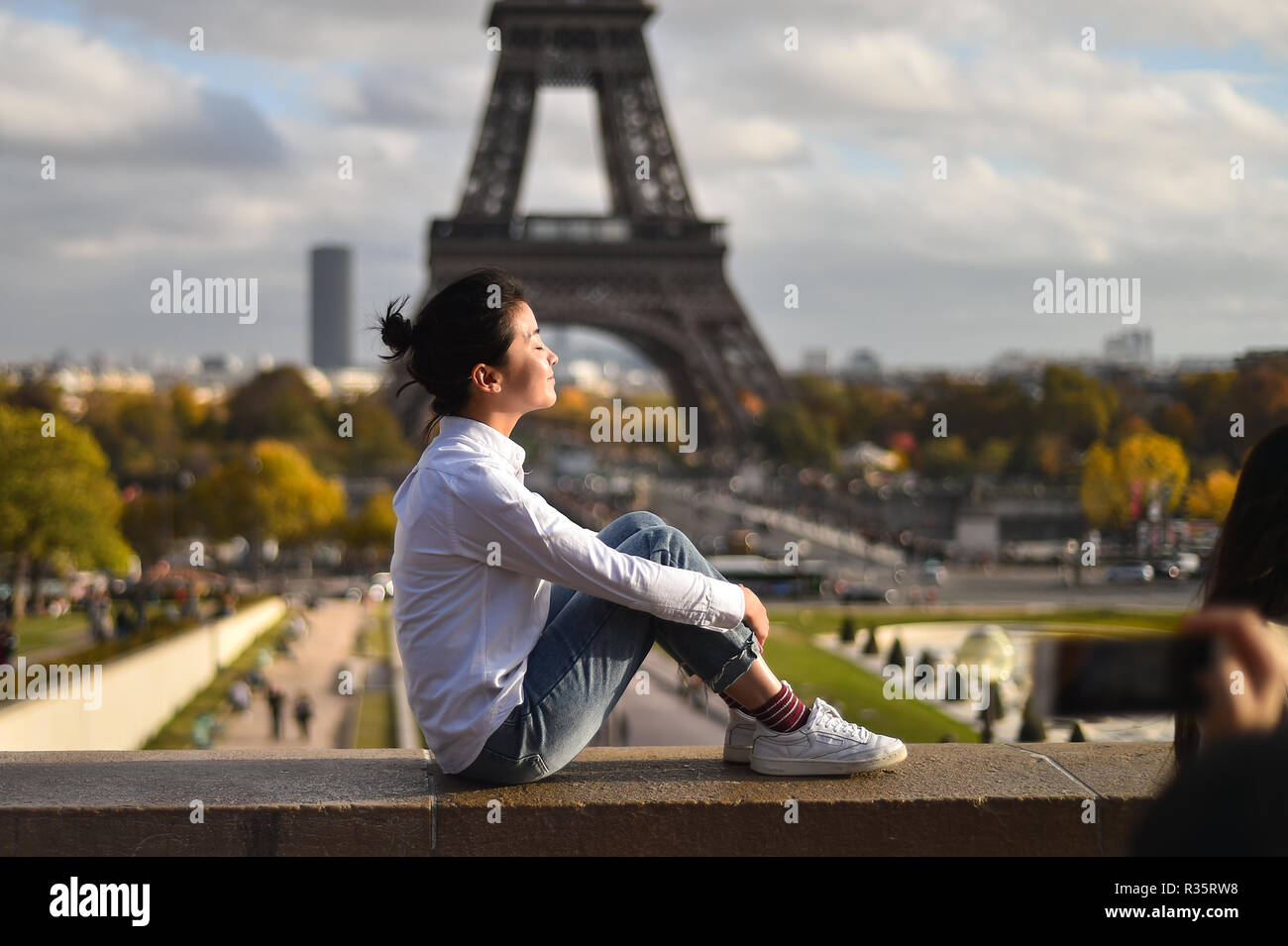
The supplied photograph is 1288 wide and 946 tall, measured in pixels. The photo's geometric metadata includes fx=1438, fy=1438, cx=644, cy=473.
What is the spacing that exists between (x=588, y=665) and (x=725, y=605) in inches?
14.5

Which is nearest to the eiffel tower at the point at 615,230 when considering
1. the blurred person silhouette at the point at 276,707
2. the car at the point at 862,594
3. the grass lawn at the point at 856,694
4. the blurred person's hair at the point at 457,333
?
the car at the point at 862,594

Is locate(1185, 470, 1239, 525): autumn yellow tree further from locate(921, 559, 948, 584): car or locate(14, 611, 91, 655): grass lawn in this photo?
locate(14, 611, 91, 655): grass lawn

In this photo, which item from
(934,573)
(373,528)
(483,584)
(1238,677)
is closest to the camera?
(1238,677)

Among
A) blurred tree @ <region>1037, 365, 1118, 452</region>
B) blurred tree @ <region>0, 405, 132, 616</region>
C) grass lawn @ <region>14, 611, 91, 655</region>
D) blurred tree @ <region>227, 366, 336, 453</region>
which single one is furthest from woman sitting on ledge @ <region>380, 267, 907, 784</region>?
blurred tree @ <region>227, 366, 336, 453</region>

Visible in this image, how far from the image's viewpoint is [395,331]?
3531 mm

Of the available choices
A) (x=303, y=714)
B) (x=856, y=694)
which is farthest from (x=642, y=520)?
(x=856, y=694)

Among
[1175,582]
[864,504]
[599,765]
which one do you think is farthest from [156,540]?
[599,765]

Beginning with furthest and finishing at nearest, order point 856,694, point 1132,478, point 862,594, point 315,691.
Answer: point 1132,478, point 862,594, point 315,691, point 856,694

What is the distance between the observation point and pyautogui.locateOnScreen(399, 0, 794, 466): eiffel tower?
146 feet

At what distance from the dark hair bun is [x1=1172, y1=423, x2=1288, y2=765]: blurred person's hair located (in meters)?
2.03

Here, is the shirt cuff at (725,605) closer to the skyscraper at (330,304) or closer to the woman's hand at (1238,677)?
the woman's hand at (1238,677)

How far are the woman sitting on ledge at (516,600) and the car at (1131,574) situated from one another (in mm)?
33667

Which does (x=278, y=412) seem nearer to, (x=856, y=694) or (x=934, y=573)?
(x=934, y=573)

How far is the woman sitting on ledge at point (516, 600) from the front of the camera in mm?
3336
